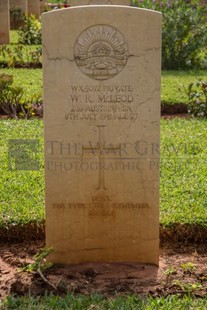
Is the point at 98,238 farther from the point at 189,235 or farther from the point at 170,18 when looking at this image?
the point at 170,18

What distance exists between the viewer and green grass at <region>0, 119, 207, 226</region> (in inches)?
182

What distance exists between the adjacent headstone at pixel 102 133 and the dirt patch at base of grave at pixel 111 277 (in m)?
0.09

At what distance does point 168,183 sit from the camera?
5.25m

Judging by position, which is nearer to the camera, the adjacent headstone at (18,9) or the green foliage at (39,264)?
the green foliage at (39,264)

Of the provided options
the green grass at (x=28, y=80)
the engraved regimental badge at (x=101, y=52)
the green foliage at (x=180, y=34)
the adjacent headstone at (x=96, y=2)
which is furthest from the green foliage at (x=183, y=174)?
the green foliage at (x=180, y=34)

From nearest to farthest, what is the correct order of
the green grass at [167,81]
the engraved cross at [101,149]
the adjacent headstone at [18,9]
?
the engraved cross at [101,149] < the green grass at [167,81] < the adjacent headstone at [18,9]

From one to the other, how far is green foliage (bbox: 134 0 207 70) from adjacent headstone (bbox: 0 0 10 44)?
12.3ft

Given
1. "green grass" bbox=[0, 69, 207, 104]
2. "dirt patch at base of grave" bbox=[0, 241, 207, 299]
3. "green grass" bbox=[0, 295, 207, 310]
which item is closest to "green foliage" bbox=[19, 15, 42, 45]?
"green grass" bbox=[0, 69, 207, 104]

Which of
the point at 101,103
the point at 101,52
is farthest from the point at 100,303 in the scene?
the point at 101,52

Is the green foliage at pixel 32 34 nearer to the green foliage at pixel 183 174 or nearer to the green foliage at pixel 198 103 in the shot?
the green foliage at pixel 198 103

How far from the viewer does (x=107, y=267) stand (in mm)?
4117

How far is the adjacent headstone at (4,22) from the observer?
14.9 metres

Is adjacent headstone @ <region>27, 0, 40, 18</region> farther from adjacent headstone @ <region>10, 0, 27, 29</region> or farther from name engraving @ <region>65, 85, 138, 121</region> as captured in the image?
name engraving @ <region>65, 85, 138, 121</region>

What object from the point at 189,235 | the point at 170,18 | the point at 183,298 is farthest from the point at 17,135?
the point at 170,18
